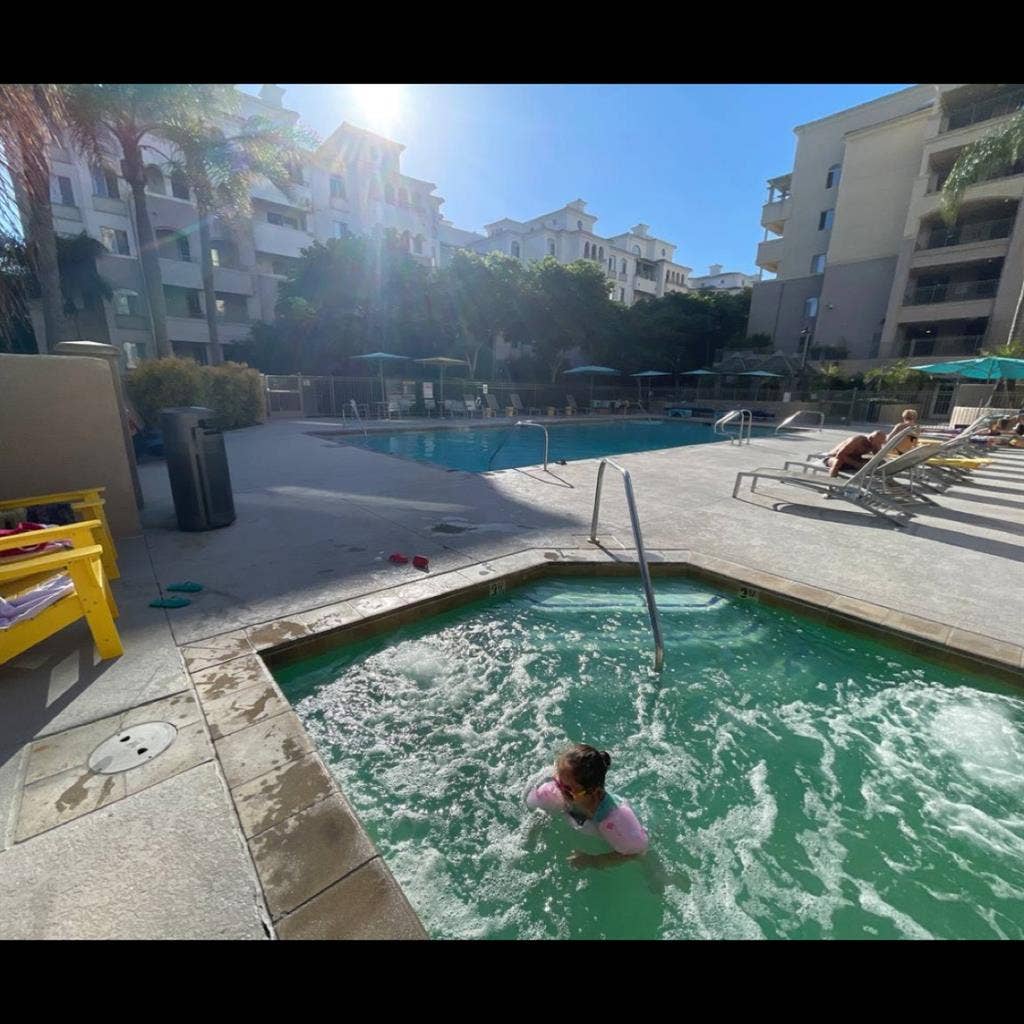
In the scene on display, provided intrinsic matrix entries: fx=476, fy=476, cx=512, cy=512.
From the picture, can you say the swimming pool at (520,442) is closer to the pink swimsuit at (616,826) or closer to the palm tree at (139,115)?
the pink swimsuit at (616,826)

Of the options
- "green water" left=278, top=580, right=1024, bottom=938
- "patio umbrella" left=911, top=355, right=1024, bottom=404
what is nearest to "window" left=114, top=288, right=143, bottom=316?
"green water" left=278, top=580, right=1024, bottom=938

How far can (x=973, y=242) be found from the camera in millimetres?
25953

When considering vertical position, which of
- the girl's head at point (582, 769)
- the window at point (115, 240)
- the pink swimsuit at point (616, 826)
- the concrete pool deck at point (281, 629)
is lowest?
the pink swimsuit at point (616, 826)

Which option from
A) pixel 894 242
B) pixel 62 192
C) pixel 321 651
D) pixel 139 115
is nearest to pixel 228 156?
pixel 139 115

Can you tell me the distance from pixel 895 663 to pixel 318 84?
452 centimetres

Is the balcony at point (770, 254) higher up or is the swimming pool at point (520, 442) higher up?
the balcony at point (770, 254)

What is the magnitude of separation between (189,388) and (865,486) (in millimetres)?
15759

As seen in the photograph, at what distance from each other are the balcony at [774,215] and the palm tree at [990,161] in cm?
1504

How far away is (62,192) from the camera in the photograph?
2403cm

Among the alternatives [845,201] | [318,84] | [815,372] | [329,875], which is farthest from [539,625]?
[845,201]

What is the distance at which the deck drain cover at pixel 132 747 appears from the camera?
2055 mm

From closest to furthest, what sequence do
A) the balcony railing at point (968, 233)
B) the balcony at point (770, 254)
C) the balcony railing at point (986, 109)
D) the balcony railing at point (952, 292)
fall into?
the balcony railing at point (986, 109), the balcony railing at point (968, 233), the balcony railing at point (952, 292), the balcony at point (770, 254)

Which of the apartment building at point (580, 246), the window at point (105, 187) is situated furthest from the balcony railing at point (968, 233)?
the window at point (105, 187)

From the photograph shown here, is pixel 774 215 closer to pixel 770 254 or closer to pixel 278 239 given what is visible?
pixel 770 254
